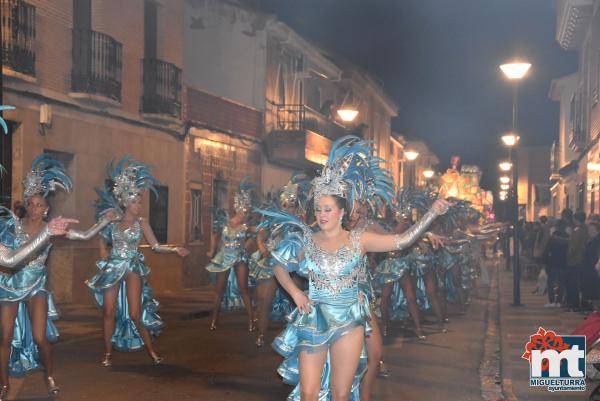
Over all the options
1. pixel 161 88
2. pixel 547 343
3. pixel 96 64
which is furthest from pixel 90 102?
pixel 547 343

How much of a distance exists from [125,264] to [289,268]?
3.99m

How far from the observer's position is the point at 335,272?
622 cm

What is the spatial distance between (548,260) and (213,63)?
14.0 metres

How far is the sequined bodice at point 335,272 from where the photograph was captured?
20.4ft

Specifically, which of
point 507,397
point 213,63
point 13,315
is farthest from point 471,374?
point 213,63

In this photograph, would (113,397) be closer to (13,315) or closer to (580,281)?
(13,315)

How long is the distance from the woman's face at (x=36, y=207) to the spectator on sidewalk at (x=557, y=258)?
11823 mm

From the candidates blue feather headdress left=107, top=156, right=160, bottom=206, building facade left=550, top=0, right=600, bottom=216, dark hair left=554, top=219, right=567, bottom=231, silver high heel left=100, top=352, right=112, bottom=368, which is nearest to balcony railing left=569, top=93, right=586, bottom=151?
building facade left=550, top=0, right=600, bottom=216

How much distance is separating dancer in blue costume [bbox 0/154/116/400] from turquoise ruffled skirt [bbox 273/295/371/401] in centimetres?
263

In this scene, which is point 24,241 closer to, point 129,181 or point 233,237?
point 129,181

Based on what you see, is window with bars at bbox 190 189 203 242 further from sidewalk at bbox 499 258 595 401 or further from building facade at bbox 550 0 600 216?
building facade at bbox 550 0 600 216

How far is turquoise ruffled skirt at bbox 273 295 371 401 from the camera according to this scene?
6.08 meters

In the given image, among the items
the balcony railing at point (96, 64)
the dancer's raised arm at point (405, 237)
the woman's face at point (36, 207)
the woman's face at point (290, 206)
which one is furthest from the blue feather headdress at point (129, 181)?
the balcony railing at point (96, 64)

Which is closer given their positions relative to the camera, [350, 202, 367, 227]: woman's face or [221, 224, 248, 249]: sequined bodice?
[350, 202, 367, 227]: woman's face
